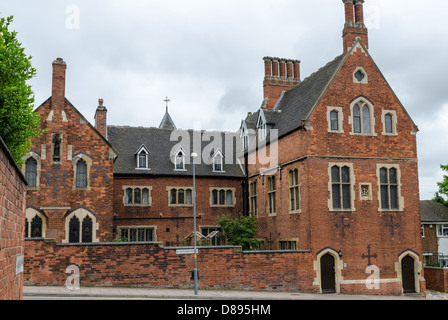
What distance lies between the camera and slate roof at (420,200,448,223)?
4669 centimetres

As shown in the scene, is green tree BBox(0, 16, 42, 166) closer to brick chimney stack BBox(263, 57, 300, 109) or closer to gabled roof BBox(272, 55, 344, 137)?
gabled roof BBox(272, 55, 344, 137)

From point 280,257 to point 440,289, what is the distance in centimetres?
1171

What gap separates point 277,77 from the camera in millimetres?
37844

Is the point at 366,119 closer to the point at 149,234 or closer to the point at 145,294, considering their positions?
the point at 145,294

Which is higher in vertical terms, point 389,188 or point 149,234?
point 389,188

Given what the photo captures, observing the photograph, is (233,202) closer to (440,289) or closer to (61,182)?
(61,182)

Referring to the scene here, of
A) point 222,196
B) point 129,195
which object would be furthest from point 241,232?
point 129,195

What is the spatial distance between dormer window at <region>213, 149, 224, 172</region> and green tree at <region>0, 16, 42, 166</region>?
23520 millimetres

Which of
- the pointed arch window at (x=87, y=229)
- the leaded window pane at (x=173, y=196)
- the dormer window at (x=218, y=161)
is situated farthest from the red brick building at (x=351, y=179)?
the pointed arch window at (x=87, y=229)

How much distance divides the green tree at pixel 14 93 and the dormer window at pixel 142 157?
21.2 metres

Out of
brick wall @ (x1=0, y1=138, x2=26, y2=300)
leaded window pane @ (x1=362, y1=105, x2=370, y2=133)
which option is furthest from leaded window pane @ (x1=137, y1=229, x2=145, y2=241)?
brick wall @ (x1=0, y1=138, x2=26, y2=300)

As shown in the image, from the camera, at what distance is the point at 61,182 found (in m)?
27.7

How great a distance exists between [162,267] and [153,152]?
1364 centimetres
